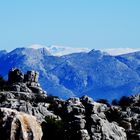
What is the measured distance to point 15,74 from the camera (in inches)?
6757

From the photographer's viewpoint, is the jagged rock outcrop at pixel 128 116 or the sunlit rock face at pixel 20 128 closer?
the sunlit rock face at pixel 20 128

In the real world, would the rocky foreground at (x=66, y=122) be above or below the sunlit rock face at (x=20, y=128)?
above

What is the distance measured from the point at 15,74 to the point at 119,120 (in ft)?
220

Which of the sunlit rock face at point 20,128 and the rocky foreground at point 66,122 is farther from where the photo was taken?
the rocky foreground at point 66,122

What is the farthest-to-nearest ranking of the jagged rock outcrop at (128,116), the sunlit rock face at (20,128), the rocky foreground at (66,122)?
the jagged rock outcrop at (128,116)
the rocky foreground at (66,122)
the sunlit rock face at (20,128)

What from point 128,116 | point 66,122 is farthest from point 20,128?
point 128,116

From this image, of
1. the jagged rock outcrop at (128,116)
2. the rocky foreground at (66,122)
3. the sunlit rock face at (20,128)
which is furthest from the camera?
the jagged rock outcrop at (128,116)

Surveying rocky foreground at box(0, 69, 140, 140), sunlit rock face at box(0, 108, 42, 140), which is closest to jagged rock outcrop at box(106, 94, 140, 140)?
rocky foreground at box(0, 69, 140, 140)

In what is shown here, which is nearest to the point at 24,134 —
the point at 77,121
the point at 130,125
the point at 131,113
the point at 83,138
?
the point at 83,138

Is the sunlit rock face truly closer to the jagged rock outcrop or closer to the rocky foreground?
the rocky foreground

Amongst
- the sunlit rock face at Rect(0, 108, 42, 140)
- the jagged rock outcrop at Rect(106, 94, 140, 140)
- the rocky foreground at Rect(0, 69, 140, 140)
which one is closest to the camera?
the sunlit rock face at Rect(0, 108, 42, 140)

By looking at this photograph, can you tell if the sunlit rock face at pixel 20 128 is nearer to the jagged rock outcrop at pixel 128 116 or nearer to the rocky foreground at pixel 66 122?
the rocky foreground at pixel 66 122

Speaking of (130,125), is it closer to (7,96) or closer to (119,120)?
(119,120)

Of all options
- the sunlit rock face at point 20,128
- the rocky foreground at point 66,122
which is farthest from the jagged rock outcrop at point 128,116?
the sunlit rock face at point 20,128
